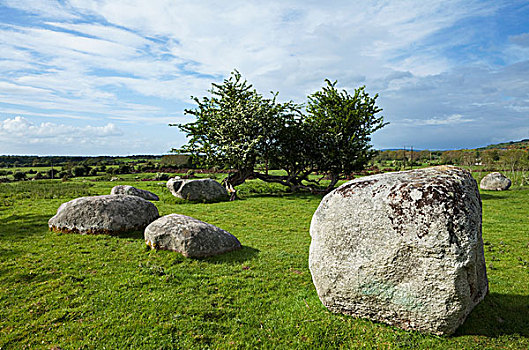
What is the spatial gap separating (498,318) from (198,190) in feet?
78.4

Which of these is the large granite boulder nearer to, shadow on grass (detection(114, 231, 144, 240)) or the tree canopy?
shadow on grass (detection(114, 231, 144, 240))

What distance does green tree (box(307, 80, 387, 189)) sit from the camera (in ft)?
106

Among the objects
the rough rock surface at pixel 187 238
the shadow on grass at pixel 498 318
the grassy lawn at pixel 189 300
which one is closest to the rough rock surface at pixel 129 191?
the grassy lawn at pixel 189 300

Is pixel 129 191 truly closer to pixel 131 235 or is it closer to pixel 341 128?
pixel 131 235

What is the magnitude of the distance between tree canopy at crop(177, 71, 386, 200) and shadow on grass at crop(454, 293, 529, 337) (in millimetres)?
24198

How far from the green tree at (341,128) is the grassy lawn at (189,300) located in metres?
18.8

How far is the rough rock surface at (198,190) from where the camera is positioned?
2772 cm

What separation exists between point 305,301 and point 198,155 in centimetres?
2778

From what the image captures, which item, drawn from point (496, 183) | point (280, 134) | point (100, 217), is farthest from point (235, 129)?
point (496, 183)

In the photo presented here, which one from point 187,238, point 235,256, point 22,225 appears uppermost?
point 187,238

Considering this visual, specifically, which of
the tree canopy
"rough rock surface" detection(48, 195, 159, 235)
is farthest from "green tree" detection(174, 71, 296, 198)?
"rough rock surface" detection(48, 195, 159, 235)

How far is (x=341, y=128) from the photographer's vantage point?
32500 millimetres

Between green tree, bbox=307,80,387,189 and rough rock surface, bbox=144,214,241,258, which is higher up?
green tree, bbox=307,80,387,189

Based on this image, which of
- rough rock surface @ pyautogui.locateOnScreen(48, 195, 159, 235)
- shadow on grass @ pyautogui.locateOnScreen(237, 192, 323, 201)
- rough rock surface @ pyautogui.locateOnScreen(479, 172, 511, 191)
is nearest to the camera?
rough rock surface @ pyautogui.locateOnScreen(48, 195, 159, 235)
